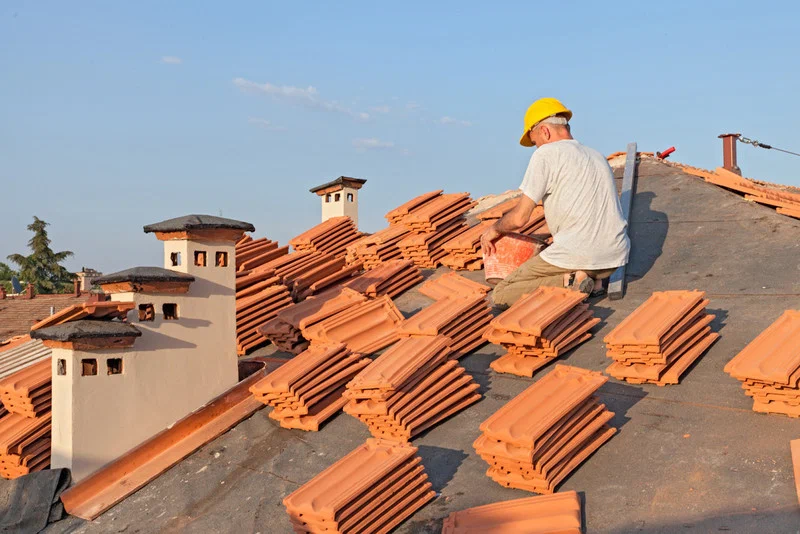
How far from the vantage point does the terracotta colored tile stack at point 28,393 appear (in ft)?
26.2

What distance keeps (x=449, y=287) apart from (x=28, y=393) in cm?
504

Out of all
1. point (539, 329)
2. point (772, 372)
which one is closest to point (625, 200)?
point (539, 329)

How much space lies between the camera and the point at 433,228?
39.8 feet

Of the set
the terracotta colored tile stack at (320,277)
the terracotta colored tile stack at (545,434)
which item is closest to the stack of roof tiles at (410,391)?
the terracotta colored tile stack at (545,434)

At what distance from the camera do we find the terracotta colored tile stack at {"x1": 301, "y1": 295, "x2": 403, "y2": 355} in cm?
851

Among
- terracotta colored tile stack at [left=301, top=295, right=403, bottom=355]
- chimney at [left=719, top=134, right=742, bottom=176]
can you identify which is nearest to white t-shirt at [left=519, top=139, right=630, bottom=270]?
terracotta colored tile stack at [left=301, top=295, right=403, bottom=355]

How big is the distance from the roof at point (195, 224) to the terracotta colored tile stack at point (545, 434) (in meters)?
3.94

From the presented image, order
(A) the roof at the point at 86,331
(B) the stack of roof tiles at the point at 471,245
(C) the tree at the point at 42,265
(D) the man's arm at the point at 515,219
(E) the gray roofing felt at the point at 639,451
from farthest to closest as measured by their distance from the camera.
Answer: (C) the tree at the point at 42,265, (B) the stack of roof tiles at the point at 471,245, (D) the man's arm at the point at 515,219, (A) the roof at the point at 86,331, (E) the gray roofing felt at the point at 639,451

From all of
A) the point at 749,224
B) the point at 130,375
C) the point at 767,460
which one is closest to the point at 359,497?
the point at 767,460

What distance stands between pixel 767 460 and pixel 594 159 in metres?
4.06

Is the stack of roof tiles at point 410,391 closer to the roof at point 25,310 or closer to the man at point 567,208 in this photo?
the man at point 567,208

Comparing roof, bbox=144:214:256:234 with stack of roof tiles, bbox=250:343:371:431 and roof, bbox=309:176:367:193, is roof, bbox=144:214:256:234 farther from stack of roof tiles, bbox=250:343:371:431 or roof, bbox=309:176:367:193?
roof, bbox=309:176:367:193

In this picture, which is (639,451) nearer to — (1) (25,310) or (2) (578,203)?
(2) (578,203)

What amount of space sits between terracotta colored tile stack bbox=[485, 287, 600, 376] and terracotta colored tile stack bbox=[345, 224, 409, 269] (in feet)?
17.1
